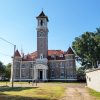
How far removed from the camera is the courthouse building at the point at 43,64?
299 ft

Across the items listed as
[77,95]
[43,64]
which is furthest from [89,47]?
[77,95]

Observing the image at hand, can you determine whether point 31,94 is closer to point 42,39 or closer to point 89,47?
point 89,47

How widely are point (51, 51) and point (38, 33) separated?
33.4ft

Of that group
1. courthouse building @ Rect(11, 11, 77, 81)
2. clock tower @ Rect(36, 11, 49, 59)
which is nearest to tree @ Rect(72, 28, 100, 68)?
courthouse building @ Rect(11, 11, 77, 81)

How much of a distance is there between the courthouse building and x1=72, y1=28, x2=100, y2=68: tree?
7.15 metres

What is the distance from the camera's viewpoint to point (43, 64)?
91000mm

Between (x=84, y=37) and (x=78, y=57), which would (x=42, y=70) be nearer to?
(x=78, y=57)

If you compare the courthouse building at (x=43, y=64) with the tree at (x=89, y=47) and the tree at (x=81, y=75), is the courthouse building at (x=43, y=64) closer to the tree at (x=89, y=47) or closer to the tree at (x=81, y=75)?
the tree at (x=81, y=75)

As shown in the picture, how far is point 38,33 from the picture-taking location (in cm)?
9256

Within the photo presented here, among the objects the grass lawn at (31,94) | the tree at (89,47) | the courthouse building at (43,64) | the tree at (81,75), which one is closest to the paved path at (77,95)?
the grass lawn at (31,94)

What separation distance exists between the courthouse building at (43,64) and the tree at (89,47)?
7.15m

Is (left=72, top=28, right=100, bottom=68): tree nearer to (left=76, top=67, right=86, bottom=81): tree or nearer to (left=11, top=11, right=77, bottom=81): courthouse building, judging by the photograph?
(left=11, top=11, right=77, bottom=81): courthouse building

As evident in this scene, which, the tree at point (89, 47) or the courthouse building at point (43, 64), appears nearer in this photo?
the tree at point (89, 47)

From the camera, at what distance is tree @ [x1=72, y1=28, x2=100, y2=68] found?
7838 centimetres
